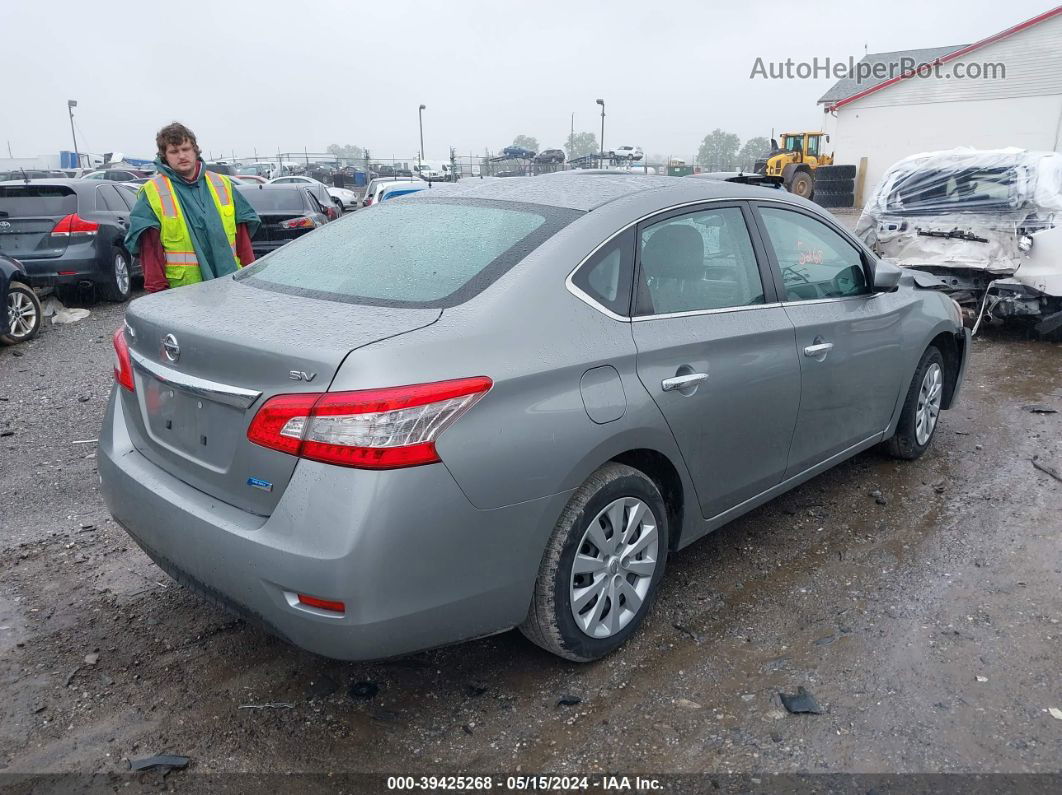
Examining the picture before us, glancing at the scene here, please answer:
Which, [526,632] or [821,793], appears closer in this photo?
[821,793]

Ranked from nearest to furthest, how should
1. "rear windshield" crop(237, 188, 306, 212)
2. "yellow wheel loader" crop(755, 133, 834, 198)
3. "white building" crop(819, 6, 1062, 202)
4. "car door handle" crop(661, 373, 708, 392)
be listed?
"car door handle" crop(661, 373, 708, 392) < "rear windshield" crop(237, 188, 306, 212) < "white building" crop(819, 6, 1062, 202) < "yellow wheel loader" crop(755, 133, 834, 198)

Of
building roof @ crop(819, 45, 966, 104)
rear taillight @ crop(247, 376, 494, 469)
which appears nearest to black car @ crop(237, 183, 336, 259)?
rear taillight @ crop(247, 376, 494, 469)

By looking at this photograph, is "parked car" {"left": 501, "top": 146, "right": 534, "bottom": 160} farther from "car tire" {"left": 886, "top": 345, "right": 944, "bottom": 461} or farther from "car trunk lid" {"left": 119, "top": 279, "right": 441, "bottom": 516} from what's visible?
"car trunk lid" {"left": 119, "top": 279, "right": 441, "bottom": 516}

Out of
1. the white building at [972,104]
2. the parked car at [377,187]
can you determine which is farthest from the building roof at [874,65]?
the parked car at [377,187]

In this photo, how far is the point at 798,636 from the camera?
3143mm

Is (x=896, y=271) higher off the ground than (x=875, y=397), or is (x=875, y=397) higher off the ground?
(x=896, y=271)

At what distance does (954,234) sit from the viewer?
27.5 feet

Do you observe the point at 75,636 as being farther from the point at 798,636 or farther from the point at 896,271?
the point at 896,271

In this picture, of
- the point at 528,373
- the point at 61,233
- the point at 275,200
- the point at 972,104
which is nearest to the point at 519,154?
the point at 972,104

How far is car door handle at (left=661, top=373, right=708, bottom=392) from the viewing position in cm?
286

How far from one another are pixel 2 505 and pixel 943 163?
9.12m

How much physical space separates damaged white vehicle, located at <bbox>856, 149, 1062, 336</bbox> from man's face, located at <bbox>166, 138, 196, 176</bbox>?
6.34 m

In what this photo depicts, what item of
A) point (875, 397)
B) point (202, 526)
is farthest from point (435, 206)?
point (875, 397)

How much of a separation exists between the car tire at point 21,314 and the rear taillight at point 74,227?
1333 mm
